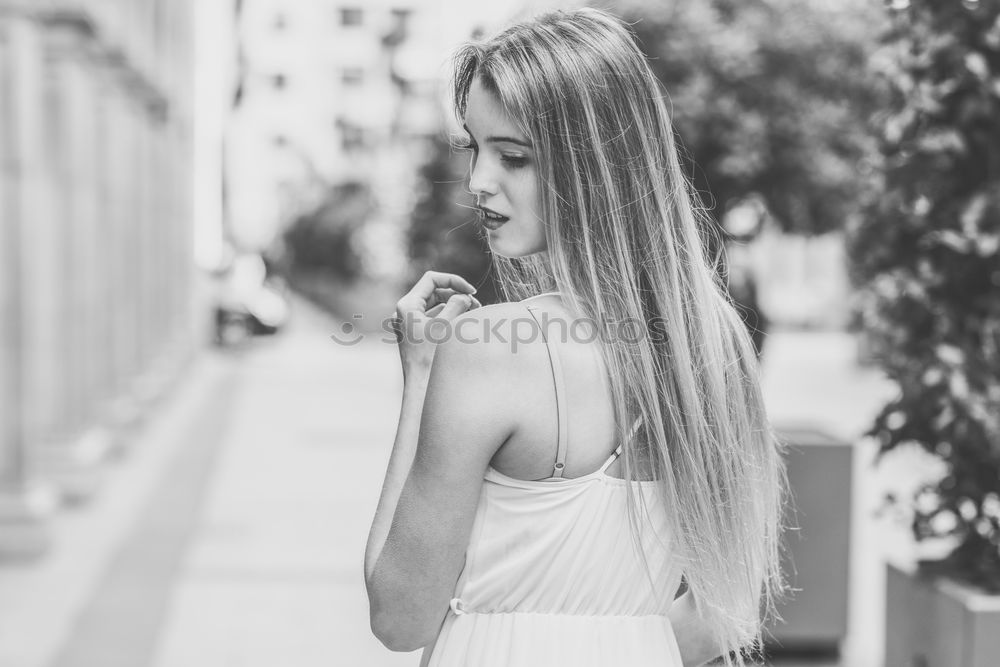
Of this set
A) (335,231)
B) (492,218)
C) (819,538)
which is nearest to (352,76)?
(335,231)

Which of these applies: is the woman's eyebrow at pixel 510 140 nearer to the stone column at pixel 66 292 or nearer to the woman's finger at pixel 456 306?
the woman's finger at pixel 456 306

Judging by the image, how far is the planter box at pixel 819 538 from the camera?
4961mm

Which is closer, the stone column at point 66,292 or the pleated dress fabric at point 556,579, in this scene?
the pleated dress fabric at point 556,579

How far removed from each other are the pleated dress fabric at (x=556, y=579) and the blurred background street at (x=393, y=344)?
1.90ft

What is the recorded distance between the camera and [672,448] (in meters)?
1.63

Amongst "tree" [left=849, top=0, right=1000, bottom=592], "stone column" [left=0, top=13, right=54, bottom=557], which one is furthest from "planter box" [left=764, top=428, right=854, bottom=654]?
"stone column" [left=0, top=13, right=54, bottom=557]

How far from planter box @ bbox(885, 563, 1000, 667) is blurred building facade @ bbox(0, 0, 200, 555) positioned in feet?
16.0

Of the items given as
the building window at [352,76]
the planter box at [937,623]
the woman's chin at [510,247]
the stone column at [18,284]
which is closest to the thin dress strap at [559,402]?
the woman's chin at [510,247]

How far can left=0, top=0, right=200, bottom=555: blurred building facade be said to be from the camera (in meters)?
6.89

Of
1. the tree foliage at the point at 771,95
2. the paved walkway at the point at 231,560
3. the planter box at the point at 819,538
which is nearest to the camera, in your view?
the planter box at the point at 819,538

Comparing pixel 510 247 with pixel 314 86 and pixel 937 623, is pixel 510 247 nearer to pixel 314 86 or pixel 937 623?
pixel 937 623

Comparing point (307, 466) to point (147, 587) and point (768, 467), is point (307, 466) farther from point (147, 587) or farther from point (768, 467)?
point (768, 467)

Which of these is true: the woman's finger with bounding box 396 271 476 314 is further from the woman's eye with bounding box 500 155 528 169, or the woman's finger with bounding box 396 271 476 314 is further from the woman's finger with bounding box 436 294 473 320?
the woman's eye with bounding box 500 155 528 169

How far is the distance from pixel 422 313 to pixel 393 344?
6979 mm
